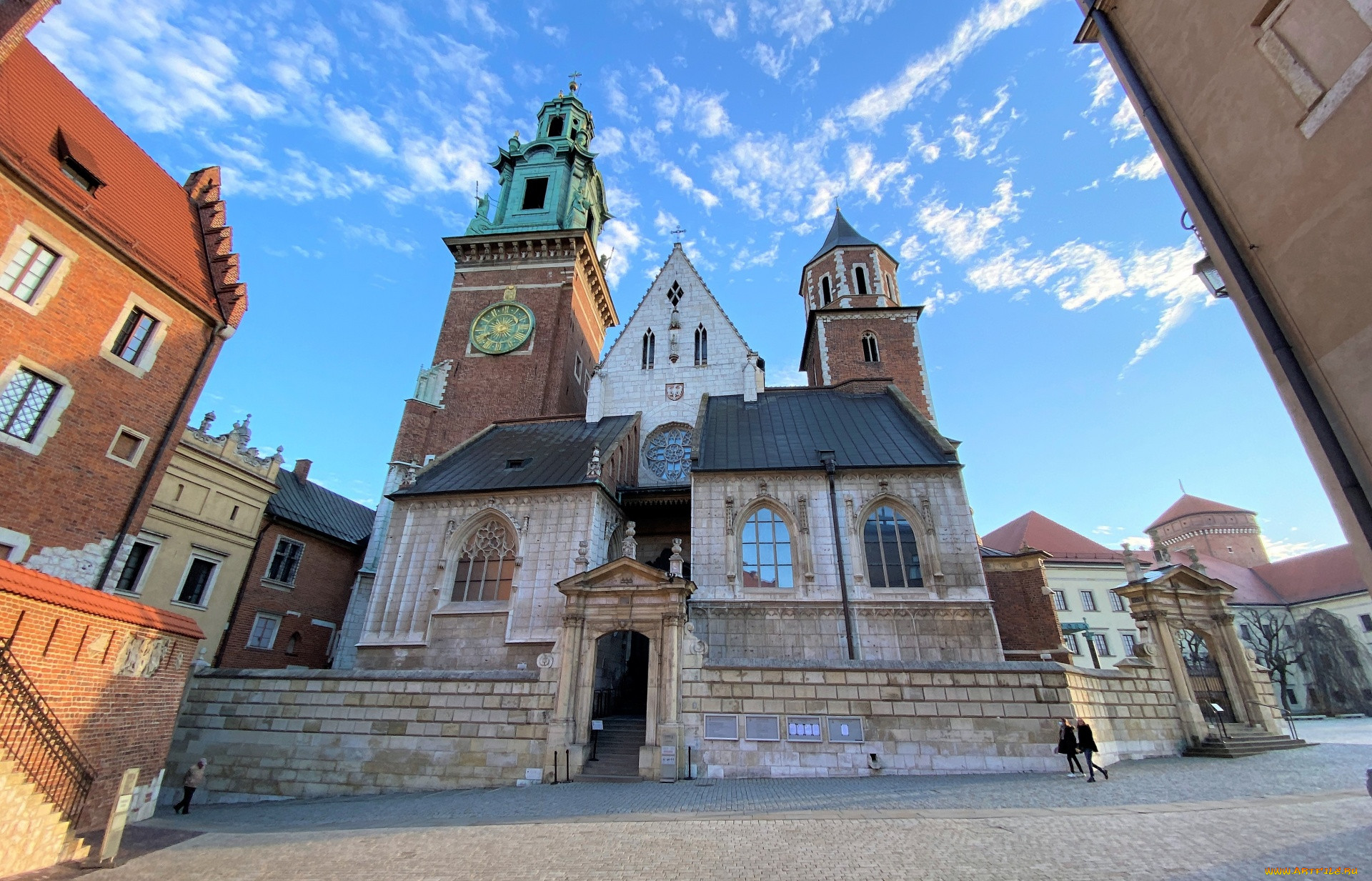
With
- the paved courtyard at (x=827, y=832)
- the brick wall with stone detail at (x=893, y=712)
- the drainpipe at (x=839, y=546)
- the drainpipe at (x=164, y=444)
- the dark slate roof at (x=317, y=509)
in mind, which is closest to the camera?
the paved courtyard at (x=827, y=832)

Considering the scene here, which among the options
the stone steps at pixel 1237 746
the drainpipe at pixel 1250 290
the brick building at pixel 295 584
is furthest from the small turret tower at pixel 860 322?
the brick building at pixel 295 584

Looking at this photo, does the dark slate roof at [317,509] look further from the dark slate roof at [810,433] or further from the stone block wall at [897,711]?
the stone block wall at [897,711]

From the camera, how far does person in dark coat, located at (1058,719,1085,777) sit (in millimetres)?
11750

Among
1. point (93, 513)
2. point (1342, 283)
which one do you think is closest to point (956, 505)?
point (1342, 283)

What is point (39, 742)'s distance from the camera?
27.2 feet

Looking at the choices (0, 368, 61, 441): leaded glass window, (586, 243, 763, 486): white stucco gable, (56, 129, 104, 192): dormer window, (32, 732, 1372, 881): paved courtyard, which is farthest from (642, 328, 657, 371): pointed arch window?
(0, 368, 61, 441): leaded glass window

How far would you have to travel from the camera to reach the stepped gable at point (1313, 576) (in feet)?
152

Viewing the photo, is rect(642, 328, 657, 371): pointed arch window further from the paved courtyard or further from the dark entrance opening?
the paved courtyard

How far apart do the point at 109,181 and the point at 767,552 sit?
2270cm

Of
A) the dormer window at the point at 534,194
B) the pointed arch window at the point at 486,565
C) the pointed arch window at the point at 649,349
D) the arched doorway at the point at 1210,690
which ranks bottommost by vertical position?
the arched doorway at the point at 1210,690

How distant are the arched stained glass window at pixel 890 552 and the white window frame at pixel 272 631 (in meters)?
23.7

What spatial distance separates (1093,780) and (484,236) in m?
34.8

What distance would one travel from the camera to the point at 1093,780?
Answer: 36.5ft

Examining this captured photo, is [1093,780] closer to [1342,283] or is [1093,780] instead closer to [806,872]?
[806,872]
